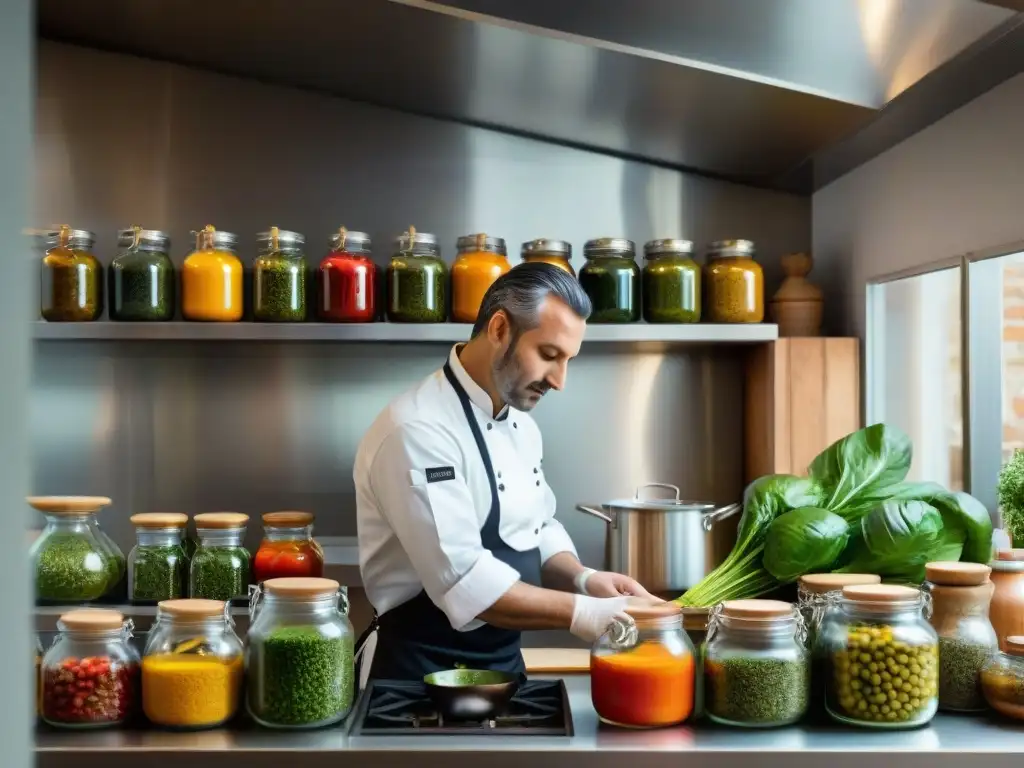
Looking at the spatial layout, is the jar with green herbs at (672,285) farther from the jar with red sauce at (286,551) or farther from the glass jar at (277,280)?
the jar with red sauce at (286,551)

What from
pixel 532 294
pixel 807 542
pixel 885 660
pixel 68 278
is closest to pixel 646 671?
pixel 885 660

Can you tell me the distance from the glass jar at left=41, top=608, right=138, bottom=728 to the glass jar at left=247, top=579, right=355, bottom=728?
0.53ft

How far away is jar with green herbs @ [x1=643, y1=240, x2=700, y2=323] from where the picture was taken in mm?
2732

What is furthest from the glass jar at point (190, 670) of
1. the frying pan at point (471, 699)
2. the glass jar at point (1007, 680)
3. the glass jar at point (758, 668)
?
the glass jar at point (1007, 680)

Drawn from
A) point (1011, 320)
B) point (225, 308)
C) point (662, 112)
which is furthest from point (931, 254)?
point (225, 308)

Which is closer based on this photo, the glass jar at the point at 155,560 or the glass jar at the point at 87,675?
the glass jar at the point at 87,675

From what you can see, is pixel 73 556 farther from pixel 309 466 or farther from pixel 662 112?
pixel 662 112

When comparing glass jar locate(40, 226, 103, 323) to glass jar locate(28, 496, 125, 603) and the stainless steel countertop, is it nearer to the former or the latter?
glass jar locate(28, 496, 125, 603)

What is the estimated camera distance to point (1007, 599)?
5.16 ft

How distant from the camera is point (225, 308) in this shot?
2.71 metres

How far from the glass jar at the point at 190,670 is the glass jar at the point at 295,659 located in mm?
32

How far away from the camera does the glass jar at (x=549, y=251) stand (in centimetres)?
276

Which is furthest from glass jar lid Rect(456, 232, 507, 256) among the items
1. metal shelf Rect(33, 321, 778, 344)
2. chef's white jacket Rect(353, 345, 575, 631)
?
chef's white jacket Rect(353, 345, 575, 631)

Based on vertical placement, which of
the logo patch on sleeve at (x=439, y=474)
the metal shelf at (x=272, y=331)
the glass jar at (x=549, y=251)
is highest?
the glass jar at (x=549, y=251)
